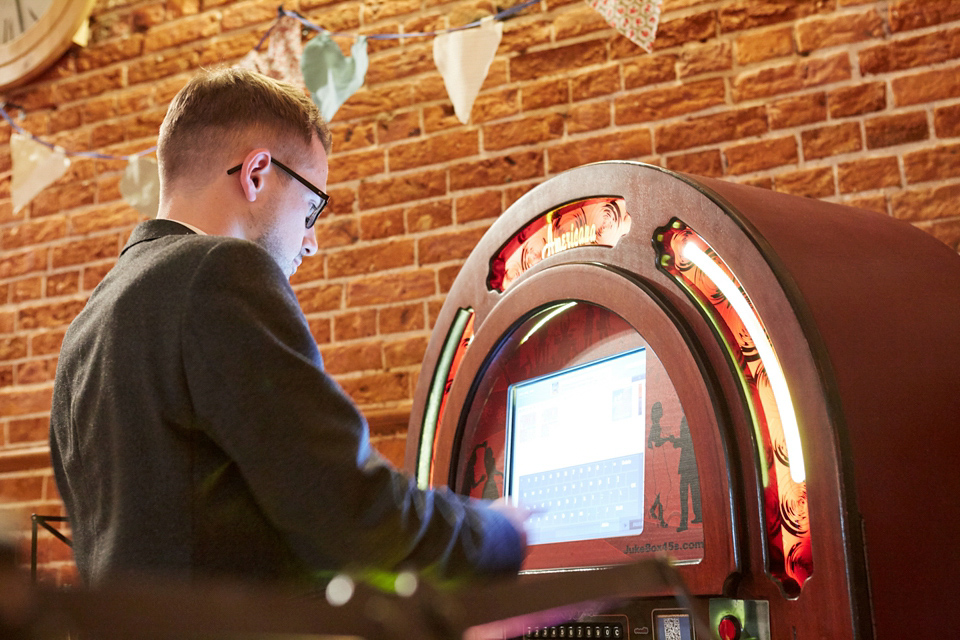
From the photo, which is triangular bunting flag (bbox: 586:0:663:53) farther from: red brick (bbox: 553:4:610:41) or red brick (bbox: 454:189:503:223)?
red brick (bbox: 454:189:503:223)

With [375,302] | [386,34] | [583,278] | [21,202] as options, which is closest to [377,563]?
[583,278]

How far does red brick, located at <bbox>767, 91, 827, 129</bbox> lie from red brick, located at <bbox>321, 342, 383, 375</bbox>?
1114mm

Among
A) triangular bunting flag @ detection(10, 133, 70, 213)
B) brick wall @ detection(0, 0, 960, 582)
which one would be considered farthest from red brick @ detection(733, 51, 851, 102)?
triangular bunting flag @ detection(10, 133, 70, 213)

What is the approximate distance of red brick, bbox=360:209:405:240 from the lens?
2426 mm

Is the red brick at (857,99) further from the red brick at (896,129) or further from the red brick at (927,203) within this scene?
the red brick at (927,203)

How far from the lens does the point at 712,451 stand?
114cm

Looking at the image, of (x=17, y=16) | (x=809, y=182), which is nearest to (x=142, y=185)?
(x=17, y=16)

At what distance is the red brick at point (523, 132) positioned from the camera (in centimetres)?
226

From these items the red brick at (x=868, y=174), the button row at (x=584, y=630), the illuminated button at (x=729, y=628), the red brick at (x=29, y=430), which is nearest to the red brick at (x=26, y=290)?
the red brick at (x=29, y=430)

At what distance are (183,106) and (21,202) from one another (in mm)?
1705

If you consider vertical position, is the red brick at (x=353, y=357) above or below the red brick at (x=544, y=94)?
below

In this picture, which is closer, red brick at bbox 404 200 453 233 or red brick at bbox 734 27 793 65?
red brick at bbox 734 27 793 65

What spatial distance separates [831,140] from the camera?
→ 1.93m

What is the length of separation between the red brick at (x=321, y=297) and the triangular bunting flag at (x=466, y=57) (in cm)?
60
